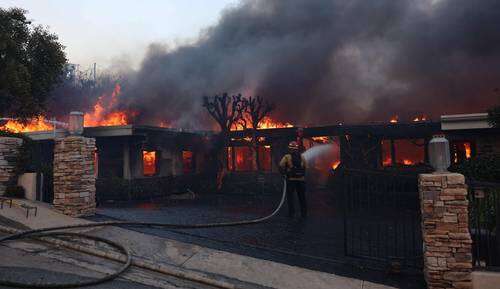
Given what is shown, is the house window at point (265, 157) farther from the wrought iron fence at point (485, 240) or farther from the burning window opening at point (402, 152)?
the wrought iron fence at point (485, 240)

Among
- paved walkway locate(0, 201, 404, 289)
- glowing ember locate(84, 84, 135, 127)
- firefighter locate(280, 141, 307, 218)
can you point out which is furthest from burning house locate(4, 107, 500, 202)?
paved walkway locate(0, 201, 404, 289)

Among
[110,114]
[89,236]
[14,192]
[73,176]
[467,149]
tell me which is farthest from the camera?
[110,114]

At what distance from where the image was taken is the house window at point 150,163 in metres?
16.4

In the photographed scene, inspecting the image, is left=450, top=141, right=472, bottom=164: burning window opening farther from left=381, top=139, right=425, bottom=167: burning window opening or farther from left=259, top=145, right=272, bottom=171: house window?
left=259, top=145, right=272, bottom=171: house window

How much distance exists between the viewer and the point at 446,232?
473 cm

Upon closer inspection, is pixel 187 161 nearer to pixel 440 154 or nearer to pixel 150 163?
pixel 150 163

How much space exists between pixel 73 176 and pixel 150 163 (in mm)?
8193

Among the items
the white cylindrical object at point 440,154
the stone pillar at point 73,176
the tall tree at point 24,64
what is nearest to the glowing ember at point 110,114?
the tall tree at point 24,64

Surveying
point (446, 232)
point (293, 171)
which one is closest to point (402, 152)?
point (293, 171)

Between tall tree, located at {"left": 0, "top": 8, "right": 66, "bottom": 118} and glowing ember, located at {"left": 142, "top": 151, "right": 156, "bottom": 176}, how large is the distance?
5.38 metres

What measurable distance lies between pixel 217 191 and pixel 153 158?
3314 millimetres

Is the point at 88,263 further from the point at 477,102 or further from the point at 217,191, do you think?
the point at 477,102

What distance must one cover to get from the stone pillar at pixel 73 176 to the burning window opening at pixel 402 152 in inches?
476

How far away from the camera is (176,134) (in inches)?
674
